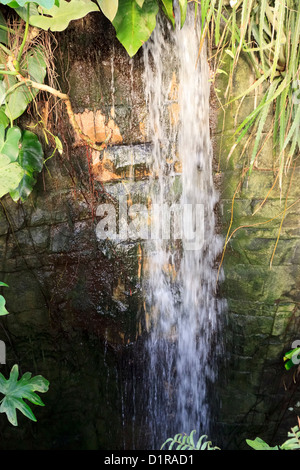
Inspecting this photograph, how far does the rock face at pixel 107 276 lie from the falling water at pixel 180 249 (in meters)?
0.07

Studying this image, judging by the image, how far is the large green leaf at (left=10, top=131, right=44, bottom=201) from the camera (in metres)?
2.13

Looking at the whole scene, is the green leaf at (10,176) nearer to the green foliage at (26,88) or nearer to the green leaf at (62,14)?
the green foliage at (26,88)

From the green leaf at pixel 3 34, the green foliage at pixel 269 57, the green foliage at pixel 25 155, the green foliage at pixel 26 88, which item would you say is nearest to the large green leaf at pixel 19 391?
the green foliage at pixel 25 155

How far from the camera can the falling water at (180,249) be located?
7.29ft

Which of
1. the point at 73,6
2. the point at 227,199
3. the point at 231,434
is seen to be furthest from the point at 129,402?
the point at 73,6

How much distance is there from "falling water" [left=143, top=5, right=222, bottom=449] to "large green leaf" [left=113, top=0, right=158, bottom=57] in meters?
0.25

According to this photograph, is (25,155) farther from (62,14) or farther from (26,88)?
(62,14)

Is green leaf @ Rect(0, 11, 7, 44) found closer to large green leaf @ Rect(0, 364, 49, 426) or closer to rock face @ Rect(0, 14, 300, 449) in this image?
rock face @ Rect(0, 14, 300, 449)

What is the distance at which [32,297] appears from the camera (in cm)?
245

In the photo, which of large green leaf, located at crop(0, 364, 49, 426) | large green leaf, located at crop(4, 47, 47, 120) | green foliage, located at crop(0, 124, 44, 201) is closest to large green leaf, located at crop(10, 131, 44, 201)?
green foliage, located at crop(0, 124, 44, 201)

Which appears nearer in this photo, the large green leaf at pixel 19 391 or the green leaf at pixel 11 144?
the large green leaf at pixel 19 391

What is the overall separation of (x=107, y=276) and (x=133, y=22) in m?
1.25

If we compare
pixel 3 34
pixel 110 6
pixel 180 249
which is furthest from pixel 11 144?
pixel 180 249

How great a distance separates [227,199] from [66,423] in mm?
1561
